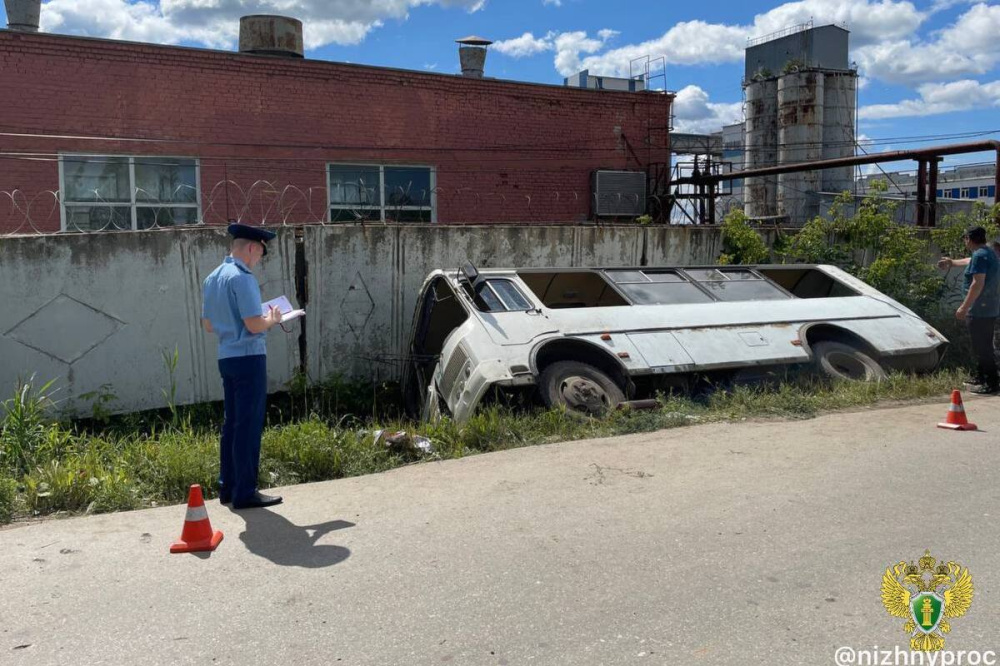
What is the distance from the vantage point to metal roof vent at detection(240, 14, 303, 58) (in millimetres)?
16047

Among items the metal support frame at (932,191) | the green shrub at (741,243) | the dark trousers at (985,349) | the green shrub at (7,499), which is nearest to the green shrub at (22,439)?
the green shrub at (7,499)

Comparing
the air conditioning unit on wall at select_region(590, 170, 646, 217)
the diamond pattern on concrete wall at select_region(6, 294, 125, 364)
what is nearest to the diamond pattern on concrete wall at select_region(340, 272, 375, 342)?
the diamond pattern on concrete wall at select_region(6, 294, 125, 364)

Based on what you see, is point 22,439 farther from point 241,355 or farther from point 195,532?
point 195,532

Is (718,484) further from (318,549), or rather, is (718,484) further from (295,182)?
(295,182)

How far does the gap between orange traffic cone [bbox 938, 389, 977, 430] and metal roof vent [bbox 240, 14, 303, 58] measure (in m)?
13.6

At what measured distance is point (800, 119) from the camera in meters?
31.7

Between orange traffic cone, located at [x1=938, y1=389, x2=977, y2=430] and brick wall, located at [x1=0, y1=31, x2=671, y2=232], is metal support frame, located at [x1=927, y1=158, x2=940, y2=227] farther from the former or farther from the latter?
brick wall, located at [x1=0, y1=31, x2=671, y2=232]

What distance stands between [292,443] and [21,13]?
12.3m

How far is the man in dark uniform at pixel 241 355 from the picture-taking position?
203 inches

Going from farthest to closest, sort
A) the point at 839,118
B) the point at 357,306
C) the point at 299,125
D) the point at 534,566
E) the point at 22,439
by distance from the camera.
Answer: the point at 839,118 < the point at 299,125 < the point at 357,306 < the point at 22,439 < the point at 534,566

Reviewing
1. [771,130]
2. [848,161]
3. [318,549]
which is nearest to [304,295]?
[318,549]

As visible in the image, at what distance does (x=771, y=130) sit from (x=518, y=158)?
19.7 meters

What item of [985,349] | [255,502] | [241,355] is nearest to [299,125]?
[241,355]

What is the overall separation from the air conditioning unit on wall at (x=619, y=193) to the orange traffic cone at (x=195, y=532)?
597 inches
